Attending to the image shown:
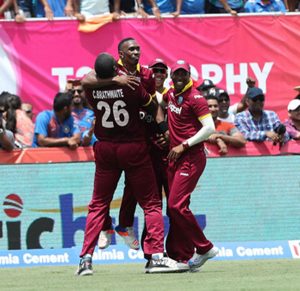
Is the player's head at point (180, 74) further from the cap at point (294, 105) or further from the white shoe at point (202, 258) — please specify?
the cap at point (294, 105)

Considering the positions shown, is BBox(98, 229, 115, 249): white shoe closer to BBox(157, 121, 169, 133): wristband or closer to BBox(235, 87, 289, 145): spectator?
BBox(157, 121, 169, 133): wristband

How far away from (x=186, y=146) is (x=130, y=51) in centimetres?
117

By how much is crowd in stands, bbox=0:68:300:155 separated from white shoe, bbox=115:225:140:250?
113 inches

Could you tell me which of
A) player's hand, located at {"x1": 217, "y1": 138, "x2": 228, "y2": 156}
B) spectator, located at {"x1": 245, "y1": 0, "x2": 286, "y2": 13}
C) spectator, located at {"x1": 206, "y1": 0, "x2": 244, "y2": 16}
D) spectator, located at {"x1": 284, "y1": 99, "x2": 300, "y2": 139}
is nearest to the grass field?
player's hand, located at {"x1": 217, "y1": 138, "x2": 228, "y2": 156}

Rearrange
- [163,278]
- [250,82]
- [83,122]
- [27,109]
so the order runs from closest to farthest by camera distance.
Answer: [163,278]
[83,122]
[27,109]
[250,82]

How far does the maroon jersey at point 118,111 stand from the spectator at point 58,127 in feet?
11.3

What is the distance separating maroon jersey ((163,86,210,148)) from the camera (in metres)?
11.0

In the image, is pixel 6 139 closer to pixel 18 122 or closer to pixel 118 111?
pixel 18 122

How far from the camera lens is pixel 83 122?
15070 millimetres

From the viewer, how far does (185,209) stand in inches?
439

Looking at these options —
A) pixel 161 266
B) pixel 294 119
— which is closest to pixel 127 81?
pixel 161 266

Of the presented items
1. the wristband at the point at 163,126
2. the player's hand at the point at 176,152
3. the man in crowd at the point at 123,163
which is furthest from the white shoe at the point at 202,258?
the wristband at the point at 163,126

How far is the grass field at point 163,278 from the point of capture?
921 cm

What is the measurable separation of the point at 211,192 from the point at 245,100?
2.27 metres
